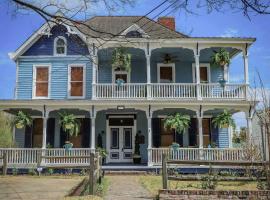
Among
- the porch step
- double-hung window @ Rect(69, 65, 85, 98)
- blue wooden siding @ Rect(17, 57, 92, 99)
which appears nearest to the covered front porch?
double-hung window @ Rect(69, 65, 85, 98)

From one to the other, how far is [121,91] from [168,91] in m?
2.57

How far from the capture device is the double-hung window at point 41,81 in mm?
22438

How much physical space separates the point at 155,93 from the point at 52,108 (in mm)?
5647

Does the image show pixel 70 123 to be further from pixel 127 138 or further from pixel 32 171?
pixel 127 138

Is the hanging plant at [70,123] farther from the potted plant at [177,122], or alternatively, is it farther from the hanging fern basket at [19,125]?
the potted plant at [177,122]

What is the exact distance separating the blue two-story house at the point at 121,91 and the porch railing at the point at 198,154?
1556 millimetres

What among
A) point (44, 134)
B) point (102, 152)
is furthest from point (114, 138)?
point (44, 134)

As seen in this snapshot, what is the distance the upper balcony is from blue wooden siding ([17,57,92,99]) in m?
1.51

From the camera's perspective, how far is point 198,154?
1994 cm

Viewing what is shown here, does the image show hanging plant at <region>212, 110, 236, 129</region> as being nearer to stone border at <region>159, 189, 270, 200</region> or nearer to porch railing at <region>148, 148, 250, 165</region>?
porch railing at <region>148, 148, 250, 165</region>

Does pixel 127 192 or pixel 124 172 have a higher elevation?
pixel 124 172

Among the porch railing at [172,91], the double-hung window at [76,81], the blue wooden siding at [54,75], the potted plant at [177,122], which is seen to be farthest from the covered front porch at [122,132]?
the potted plant at [177,122]

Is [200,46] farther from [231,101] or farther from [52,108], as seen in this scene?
[52,108]

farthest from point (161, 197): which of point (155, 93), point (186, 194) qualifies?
point (155, 93)
